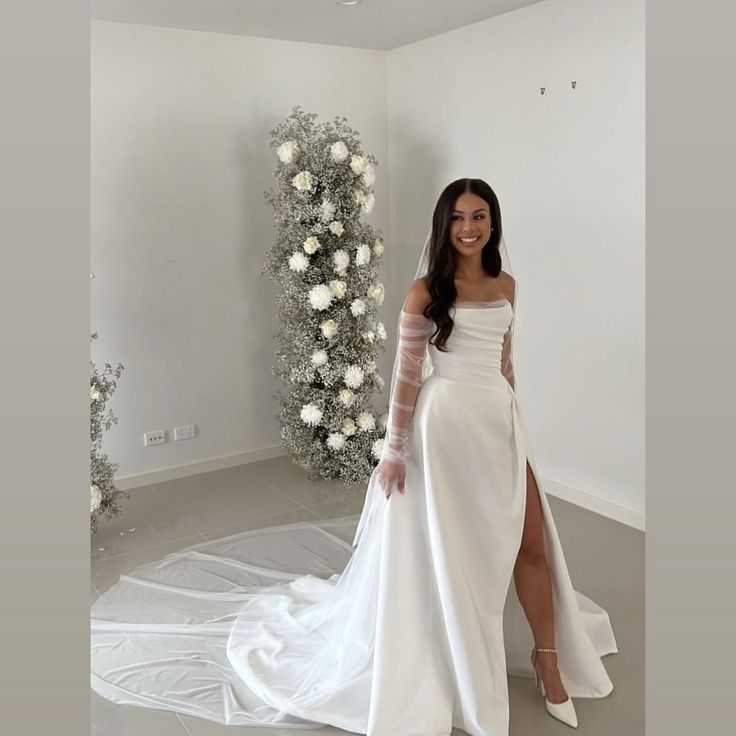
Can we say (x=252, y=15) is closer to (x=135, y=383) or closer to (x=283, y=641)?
(x=135, y=383)

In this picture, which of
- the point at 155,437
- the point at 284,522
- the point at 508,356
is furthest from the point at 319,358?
the point at 508,356

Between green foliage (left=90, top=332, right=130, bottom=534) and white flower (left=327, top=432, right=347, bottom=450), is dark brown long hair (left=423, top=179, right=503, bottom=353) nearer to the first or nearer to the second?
green foliage (left=90, top=332, right=130, bottom=534)

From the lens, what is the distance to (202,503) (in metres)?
4.45

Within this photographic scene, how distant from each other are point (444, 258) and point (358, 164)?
2.29 meters

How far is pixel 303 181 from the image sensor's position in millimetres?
4352

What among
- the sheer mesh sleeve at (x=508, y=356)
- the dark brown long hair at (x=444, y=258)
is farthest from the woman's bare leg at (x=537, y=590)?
the dark brown long hair at (x=444, y=258)

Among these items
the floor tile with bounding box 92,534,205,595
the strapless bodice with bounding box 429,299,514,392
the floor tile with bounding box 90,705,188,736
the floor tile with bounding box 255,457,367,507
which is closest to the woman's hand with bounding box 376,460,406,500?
the strapless bodice with bounding box 429,299,514,392

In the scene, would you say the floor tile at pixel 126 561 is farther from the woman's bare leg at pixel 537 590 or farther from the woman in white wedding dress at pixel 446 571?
the woman's bare leg at pixel 537 590

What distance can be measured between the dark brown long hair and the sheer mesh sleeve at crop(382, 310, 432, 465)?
0.14ft

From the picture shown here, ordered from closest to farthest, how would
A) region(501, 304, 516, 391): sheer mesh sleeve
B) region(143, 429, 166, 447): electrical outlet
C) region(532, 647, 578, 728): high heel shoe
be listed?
region(532, 647, 578, 728): high heel shoe, region(501, 304, 516, 391): sheer mesh sleeve, region(143, 429, 166, 447): electrical outlet

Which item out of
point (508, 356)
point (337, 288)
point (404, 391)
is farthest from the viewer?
point (337, 288)

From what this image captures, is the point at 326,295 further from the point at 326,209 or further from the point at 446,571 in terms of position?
the point at 446,571

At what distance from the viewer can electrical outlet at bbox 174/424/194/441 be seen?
4.88 meters
